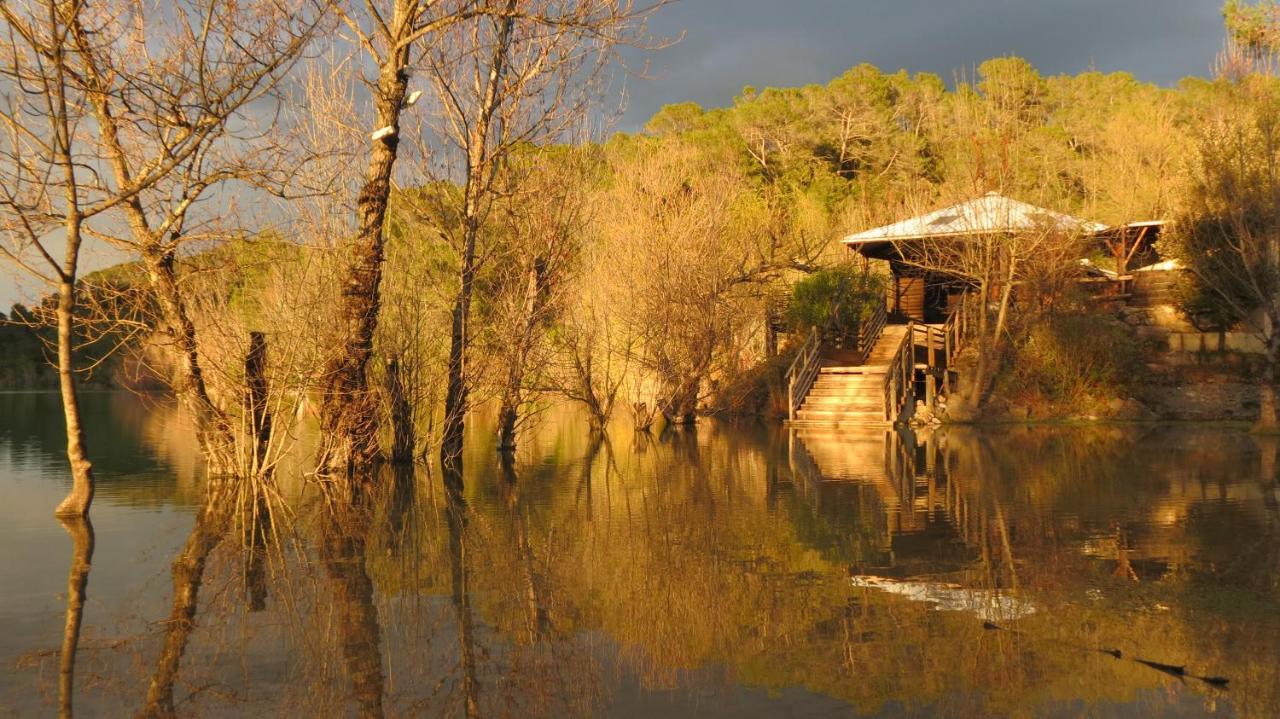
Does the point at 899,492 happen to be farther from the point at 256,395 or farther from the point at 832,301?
the point at 832,301

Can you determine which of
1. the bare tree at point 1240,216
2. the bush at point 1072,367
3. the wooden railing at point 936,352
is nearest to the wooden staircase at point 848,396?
the wooden railing at point 936,352

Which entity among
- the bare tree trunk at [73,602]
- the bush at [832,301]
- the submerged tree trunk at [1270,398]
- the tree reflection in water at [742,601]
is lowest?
the tree reflection in water at [742,601]

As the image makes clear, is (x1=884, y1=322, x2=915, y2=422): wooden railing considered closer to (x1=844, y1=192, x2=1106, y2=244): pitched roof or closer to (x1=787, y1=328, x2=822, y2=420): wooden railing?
(x1=787, y1=328, x2=822, y2=420): wooden railing

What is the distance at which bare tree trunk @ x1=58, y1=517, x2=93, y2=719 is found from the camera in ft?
16.3

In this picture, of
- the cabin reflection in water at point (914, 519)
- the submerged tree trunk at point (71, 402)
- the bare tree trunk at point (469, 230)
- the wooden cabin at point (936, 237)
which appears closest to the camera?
the cabin reflection in water at point (914, 519)

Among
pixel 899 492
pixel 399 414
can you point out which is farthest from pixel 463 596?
pixel 399 414

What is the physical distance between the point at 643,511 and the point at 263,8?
6.46 m

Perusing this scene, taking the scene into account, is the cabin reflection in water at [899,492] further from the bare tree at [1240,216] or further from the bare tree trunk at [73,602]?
the bare tree at [1240,216]

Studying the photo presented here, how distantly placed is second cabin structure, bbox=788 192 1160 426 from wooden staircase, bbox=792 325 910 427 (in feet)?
0.08

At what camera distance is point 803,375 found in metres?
27.3

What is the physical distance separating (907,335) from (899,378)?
1.13 m

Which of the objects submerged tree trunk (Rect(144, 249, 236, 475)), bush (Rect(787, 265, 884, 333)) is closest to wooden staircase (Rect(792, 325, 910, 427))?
bush (Rect(787, 265, 884, 333))

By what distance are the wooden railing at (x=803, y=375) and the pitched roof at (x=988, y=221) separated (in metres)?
3.91

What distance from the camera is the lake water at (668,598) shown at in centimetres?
483
